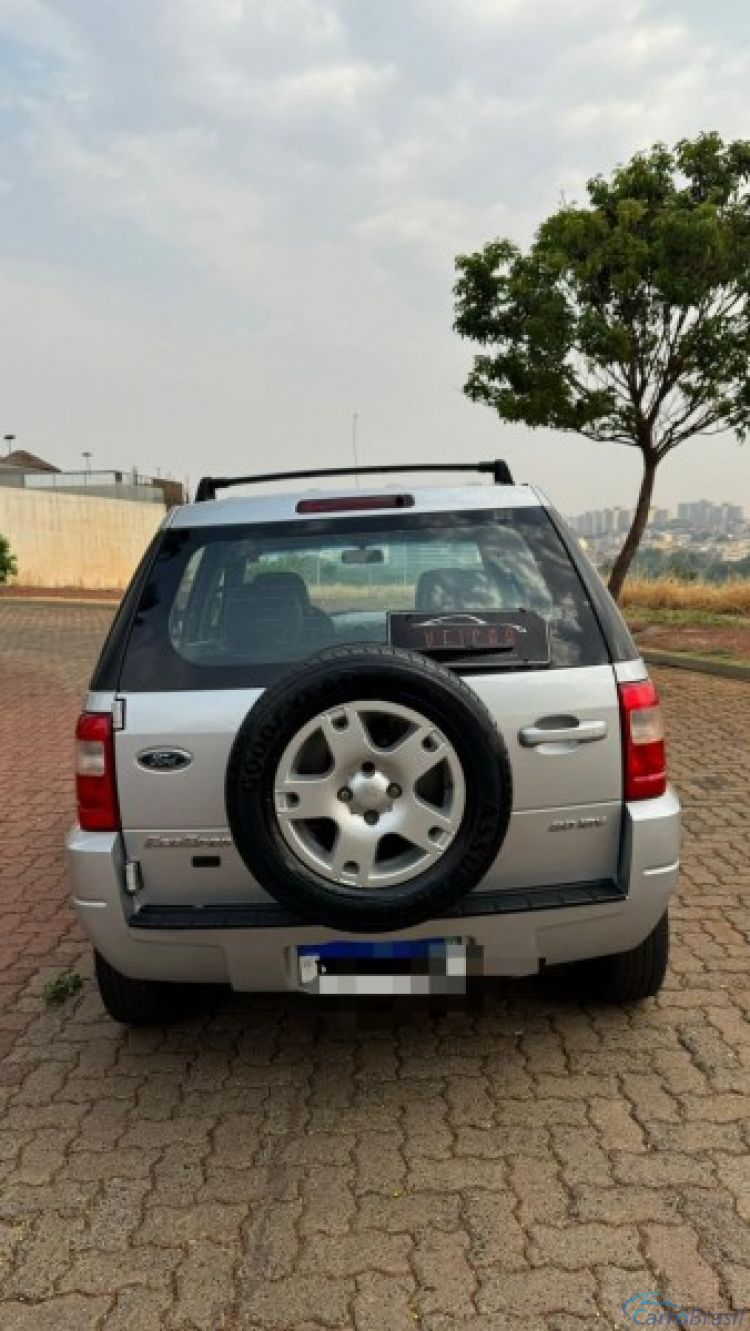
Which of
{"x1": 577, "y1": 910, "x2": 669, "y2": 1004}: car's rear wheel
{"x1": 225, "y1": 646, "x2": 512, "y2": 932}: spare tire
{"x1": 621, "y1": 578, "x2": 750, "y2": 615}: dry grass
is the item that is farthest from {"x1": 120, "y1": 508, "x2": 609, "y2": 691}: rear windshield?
{"x1": 621, "y1": 578, "x2": 750, "y2": 615}: dry grass

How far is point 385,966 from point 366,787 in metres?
0.61

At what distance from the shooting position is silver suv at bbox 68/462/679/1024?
2.33 m

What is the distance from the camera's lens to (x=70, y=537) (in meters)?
30.2

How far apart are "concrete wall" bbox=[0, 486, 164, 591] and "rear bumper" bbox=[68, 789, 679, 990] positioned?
2491cm

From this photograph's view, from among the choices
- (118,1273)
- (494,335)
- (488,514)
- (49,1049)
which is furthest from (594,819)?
(494,335)

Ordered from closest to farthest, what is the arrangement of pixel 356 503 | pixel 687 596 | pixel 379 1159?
1. pixel 379 1159
2. pixel 356 503
3. pixel 687 596

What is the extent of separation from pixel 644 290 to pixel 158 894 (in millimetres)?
11369

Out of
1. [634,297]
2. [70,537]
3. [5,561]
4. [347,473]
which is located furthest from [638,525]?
[70,537]

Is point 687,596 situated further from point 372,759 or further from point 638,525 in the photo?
point 372,759

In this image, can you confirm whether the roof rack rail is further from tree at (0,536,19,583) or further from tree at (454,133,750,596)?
tree at (0,536,19,583)

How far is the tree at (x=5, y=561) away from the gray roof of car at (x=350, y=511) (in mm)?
22226

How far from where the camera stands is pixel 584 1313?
6.42ft

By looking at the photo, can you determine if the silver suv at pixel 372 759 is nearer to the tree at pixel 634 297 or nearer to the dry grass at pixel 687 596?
the tree at pixel 634 297

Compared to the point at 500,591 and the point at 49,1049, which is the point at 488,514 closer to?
the point at 500,591
